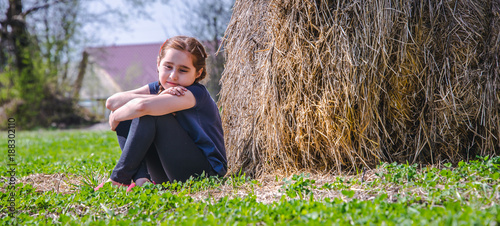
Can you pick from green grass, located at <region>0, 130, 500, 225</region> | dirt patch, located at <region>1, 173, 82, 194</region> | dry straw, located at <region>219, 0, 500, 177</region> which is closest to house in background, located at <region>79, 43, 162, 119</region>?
dirt patch, located at <region>1, 173, 82, 194</region>

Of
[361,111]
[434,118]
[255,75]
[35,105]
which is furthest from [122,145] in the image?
[35,105]

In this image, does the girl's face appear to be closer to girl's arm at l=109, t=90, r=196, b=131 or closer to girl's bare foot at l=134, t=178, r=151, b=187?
girl's arm at l=109, t=90, r=196, b=131

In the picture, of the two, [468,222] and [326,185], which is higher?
[468,222]

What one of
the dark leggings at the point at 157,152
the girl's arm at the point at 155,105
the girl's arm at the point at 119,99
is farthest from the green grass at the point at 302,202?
the girl's arm at the point at 119,99

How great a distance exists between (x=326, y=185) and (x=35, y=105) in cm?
1465

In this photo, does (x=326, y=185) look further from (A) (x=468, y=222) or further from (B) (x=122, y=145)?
(B) (x=122, y=145)

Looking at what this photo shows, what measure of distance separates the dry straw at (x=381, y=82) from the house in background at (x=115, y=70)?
48.0 feet

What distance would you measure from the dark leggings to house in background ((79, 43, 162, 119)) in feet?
45.9

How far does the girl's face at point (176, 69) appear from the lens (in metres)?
3.31

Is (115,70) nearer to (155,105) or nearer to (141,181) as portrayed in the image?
(141,181)

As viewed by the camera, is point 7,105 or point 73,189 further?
point 7,105

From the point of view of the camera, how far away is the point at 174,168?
326cm

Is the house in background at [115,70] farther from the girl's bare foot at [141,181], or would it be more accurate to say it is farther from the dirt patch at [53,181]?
the girl's bare foot at [141,181]

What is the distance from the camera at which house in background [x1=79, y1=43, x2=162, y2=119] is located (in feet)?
61.0
